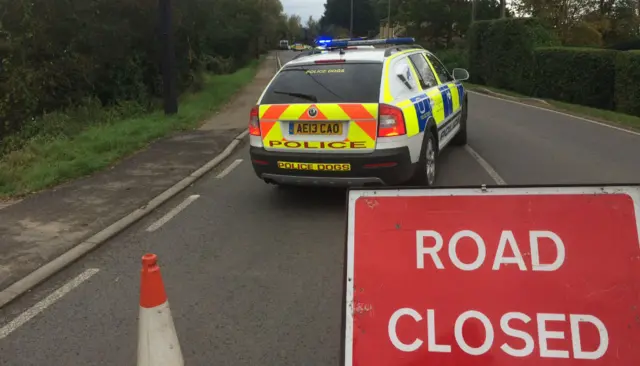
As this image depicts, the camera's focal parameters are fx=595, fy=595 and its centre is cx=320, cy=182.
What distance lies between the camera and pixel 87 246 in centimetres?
542

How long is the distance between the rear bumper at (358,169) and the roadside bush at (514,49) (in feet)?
62.5

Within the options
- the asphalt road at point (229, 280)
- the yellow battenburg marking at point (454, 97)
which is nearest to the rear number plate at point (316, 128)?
the asphalt road at point (229, 280)

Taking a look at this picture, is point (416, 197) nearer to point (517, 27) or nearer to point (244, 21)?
point (517, 27)

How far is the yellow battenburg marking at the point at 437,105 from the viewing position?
7.13m

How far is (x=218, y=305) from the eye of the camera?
13.6 feet

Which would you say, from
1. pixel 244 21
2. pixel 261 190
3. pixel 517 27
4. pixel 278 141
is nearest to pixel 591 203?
pixel 278 141

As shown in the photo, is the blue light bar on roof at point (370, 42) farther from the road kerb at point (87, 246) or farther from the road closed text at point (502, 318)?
the road closed text at point (502, 318)

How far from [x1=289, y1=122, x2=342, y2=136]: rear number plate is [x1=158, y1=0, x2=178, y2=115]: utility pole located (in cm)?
872

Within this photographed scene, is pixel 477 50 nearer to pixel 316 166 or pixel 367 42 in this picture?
pixel 367 42

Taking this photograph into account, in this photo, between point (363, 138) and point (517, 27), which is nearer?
point (363, 138)

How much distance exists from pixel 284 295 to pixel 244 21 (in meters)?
39.7

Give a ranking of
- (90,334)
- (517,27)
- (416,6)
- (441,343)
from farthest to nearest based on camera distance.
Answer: (416,6) < (517,27) < (90,334) < (441,343)

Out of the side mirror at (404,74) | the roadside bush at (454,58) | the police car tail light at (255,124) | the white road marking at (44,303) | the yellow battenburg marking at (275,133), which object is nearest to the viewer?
the white road marking at (44,303)

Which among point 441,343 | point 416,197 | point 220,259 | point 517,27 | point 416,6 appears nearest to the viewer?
point 441,343
